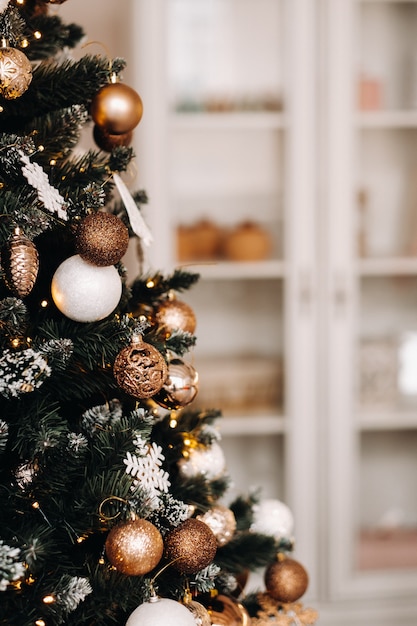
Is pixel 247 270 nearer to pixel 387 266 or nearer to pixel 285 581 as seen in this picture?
pixel 387 266

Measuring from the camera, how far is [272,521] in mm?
1020

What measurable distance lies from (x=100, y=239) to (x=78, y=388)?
0.17 m

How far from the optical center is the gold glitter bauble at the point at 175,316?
908mm

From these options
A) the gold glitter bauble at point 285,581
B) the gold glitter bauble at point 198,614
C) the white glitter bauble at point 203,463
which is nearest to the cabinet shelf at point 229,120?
the white glitter bauble at point 203,463

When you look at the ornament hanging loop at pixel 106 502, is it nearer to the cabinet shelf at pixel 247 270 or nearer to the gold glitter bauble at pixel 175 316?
the gold glitter bauble at pixel 175 316

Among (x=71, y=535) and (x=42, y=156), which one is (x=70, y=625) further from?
(x=42, y=156)

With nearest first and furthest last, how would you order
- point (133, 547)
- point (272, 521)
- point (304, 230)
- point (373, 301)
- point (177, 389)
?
point (133, 547)
point (177, 389)
point (272, 521)
point (304, 230)
point (373, 301)

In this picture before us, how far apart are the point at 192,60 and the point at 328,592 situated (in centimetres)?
149

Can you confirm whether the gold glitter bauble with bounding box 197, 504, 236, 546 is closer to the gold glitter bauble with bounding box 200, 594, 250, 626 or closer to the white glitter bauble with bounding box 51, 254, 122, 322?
the gold glitter bauble with bounding box 200, 594, 250, 626

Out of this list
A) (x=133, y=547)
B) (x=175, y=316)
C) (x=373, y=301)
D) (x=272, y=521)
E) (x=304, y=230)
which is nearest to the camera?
(x=133, y=547)

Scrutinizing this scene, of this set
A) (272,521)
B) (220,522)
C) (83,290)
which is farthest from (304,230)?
(83,290)

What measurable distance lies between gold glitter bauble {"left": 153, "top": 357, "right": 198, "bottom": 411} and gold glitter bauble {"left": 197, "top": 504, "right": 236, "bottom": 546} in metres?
0.15

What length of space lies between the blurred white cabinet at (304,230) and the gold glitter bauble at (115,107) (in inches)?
38.9

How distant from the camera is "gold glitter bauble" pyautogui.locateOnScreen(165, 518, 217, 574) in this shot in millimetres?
735
